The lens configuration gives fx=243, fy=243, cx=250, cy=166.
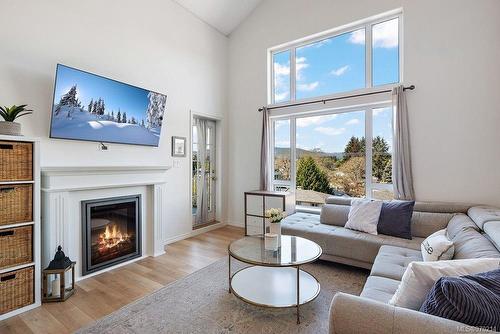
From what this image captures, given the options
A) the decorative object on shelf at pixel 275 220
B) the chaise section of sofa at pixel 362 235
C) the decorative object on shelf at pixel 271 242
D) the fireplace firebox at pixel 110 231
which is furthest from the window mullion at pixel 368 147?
the fireplace firebox at pixel 110 231

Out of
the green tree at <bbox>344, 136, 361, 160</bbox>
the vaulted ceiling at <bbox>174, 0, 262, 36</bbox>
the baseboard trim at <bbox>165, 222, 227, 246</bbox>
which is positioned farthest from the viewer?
the vaulted ceiling at <bbox>174, 0, 262, 36</bbox>

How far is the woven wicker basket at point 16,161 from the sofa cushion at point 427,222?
4.00 m

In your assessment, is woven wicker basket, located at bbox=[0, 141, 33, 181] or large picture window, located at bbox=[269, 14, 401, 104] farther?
large picture window, located at bbox=[269, 14, 401, 104]

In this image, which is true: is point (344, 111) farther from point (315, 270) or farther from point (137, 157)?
point (137, 157)

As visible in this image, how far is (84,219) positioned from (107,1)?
2.71 meters

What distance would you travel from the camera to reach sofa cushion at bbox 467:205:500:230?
2112 mm

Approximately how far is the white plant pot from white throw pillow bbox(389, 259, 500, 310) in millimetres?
3063

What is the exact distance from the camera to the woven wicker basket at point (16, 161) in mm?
2006

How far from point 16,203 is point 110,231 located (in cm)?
113

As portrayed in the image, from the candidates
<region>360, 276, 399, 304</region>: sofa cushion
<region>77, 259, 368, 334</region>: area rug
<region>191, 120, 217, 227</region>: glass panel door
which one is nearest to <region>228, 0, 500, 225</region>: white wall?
<region>77, 259, 368, 334</region>: area rug

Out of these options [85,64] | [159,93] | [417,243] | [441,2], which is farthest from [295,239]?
[441,2]

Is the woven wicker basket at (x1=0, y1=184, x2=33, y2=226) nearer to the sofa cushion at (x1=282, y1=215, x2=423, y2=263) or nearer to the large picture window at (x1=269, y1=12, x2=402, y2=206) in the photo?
the sofa cushion at (x1=282, y1=215, x2=423, y2=263)

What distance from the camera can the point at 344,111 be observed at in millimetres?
3891

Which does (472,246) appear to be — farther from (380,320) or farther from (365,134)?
(365,134)
